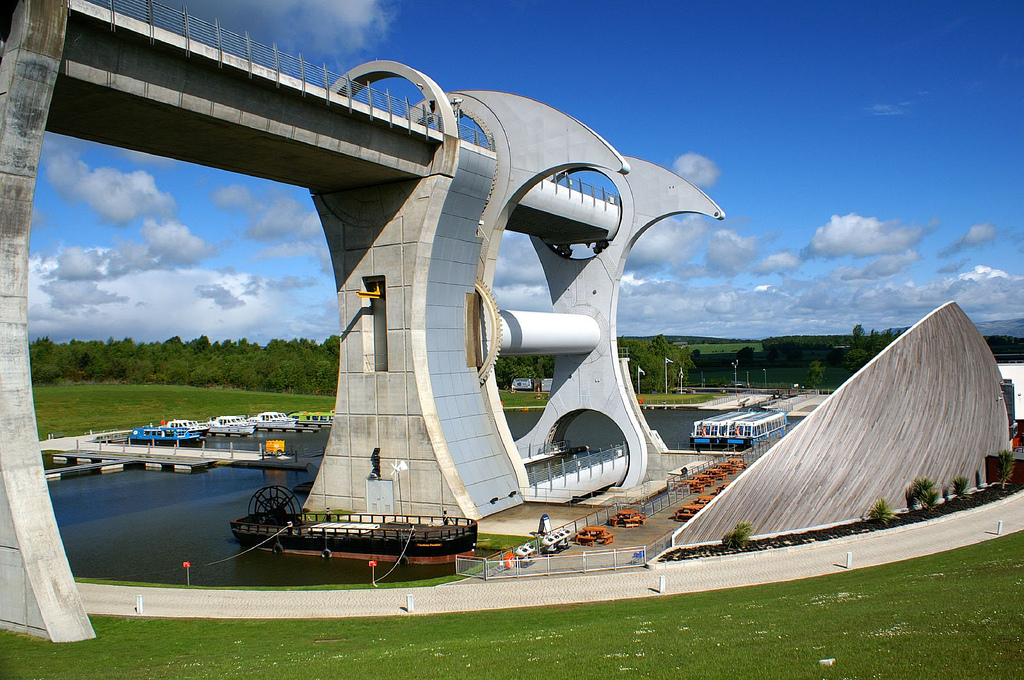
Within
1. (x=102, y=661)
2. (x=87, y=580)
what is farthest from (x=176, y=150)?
(x=102, y=661)

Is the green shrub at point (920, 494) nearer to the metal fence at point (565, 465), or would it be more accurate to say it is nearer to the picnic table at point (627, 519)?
the picnic table at point (627, 519)

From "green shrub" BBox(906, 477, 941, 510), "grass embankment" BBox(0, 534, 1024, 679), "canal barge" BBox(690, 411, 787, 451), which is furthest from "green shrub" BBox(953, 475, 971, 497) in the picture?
"canal barge" BBox(690, 411, 787, 451)

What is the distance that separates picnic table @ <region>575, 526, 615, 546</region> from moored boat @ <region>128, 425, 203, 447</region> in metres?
49.9

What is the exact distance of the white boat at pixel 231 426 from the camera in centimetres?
7800

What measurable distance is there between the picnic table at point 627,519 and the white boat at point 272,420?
59.5 metres

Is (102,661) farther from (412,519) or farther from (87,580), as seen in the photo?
(412,519)

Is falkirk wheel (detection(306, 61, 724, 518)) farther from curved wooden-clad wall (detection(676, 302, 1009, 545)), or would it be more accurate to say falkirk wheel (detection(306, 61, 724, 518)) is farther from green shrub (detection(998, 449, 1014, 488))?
green shrub (detection(998, 449, 1014, 488))

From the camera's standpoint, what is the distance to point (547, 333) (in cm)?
3694

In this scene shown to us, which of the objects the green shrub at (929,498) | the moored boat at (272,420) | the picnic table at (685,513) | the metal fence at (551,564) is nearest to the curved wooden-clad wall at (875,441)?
the green shrub at (929,498)

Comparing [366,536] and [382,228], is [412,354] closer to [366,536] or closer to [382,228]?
[382,228]

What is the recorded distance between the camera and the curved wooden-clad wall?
23141mm

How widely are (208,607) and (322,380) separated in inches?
4168

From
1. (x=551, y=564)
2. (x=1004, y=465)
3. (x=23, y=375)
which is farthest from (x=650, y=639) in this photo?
(x=1004, y=465)

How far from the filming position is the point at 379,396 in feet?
94.2
